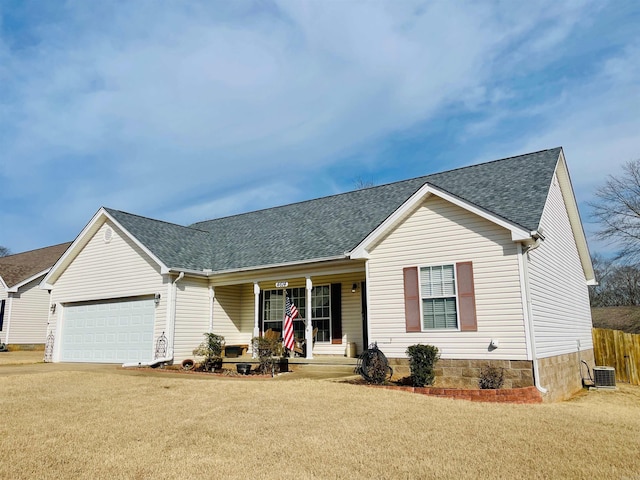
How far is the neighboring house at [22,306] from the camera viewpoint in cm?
2605

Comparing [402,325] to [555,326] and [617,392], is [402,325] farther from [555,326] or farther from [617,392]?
[617,392]

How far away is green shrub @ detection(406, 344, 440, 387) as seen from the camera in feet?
34.1

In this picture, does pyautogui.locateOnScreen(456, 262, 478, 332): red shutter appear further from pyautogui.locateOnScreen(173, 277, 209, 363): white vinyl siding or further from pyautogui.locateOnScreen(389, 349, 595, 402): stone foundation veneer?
pyautogui.locateOnScreen(173, 277, 209, 363): white vinyl siding

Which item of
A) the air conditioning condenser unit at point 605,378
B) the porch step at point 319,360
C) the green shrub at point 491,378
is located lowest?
the air conditioning condenser unit at point 605,378

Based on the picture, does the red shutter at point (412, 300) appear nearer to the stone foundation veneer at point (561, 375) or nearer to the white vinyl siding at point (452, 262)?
the white vinyl siding at point (452, 262)

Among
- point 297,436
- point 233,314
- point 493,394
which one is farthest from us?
point 233,314

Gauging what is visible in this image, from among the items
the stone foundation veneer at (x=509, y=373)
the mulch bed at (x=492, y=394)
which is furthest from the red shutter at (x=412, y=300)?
the mulch bed at (x=492, y=394)

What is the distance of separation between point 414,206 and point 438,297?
2.30 metres

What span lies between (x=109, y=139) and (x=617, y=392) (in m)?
21.0

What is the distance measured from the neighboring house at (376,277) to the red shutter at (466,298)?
31 mm

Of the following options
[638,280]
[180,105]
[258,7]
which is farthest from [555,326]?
[638,280]

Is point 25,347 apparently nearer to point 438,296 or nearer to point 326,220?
point 326,220

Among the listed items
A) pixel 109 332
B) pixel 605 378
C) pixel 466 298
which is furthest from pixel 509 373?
pixel 109 332

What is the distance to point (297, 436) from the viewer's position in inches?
252
